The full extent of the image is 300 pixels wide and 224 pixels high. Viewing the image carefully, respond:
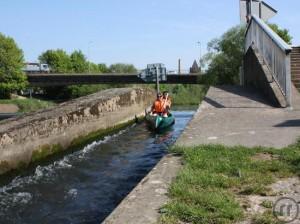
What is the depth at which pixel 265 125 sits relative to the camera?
11.2 meters

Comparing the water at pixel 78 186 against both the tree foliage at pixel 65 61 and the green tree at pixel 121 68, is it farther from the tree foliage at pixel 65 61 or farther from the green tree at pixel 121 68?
the green tree at pixel 121 68

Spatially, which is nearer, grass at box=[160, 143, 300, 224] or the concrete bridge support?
grass at box=[160, 143, 300, 224]

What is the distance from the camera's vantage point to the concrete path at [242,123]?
31.1 ft

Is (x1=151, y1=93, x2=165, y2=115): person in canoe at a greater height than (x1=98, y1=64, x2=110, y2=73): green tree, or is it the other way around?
(x1=98, y1=64, x2=110, y2=73): green tree

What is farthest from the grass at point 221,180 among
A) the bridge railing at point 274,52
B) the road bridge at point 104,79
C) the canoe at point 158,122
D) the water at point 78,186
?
the road bridge at point 104,79

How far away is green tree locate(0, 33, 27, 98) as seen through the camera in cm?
7169

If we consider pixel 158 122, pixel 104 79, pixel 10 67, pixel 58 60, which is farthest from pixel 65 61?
pixel 158 122

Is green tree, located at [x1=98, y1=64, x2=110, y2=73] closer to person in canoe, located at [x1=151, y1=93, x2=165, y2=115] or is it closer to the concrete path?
person in canoe, located at [x1=151, y1=93, x2=165, y2=115]

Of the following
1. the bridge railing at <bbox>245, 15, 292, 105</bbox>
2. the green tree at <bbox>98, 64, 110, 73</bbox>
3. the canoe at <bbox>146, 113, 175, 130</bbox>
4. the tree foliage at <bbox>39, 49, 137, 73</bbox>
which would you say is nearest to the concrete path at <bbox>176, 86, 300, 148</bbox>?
the bridge railing at <bbox>245, 15, 292, 105</bbox>

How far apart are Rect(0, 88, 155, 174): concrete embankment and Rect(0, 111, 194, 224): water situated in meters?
0.65

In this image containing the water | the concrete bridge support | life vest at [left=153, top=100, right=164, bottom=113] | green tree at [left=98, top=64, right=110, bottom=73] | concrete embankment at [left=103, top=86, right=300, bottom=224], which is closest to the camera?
concrete embankment at [left=103, top=86, right=300, bottom=224]

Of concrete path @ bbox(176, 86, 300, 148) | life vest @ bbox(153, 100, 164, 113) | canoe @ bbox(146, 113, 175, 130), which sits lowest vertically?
canoe @ bbox(146, 113, 175, 130)

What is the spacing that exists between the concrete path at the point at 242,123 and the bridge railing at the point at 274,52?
2.32 feet

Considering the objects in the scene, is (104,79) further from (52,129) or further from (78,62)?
(52,129)
